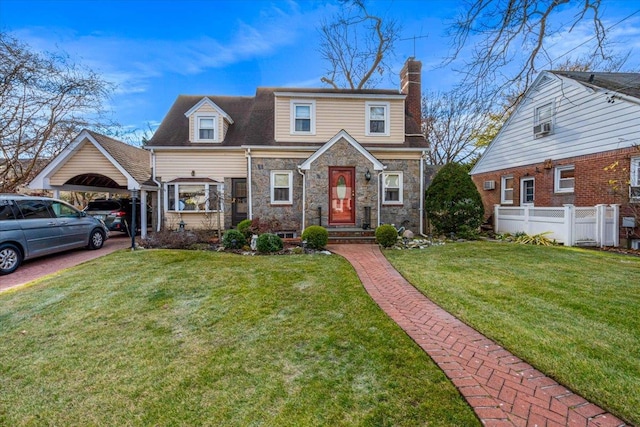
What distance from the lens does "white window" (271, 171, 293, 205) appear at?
1241 cm

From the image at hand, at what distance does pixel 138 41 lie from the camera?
10.7 metres

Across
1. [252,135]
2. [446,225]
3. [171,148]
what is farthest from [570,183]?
[171,148]

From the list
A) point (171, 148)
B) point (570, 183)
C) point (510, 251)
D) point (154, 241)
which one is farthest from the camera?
point (171, 148)

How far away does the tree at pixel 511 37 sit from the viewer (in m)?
4.05

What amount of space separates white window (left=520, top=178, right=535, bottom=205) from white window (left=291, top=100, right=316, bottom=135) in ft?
32.9

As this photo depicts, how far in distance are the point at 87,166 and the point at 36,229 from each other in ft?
15.9

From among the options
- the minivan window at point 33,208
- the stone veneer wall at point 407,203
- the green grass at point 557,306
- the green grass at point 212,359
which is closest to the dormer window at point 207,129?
the minivan window at point 33,208

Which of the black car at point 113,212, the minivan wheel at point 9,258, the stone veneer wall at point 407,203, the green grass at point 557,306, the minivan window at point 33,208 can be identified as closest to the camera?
the green grass at point 557,306

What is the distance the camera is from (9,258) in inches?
276

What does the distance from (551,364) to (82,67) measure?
16.8m

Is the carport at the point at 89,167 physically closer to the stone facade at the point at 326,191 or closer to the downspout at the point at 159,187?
the downspout at the point at 159,187

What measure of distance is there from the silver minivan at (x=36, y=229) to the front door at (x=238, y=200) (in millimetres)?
5150

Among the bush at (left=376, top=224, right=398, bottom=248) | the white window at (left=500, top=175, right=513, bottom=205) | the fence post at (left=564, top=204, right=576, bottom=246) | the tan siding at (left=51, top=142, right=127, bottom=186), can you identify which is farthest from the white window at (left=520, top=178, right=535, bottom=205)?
the tan siding at (left=51, top=142, right=127, bottom=186)

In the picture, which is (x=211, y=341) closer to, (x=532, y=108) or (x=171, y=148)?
→ (x=171, y=148)
